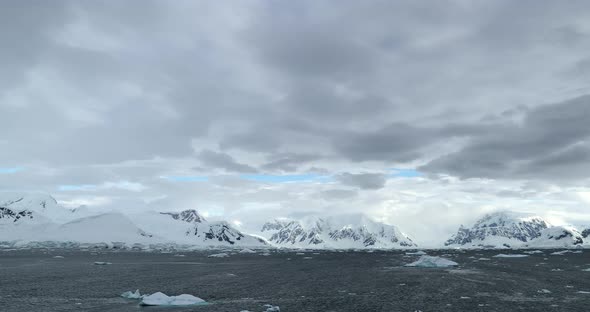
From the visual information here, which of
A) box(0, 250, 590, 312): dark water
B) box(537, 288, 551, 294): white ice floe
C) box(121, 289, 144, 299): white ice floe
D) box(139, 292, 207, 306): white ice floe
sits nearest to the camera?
box(0, 250, 590, 312): dark water

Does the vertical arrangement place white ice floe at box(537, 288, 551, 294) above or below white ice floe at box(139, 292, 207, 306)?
below

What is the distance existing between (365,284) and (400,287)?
669 cm

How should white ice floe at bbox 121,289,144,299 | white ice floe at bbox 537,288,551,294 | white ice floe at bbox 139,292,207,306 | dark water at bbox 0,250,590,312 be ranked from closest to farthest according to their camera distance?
1. dark water at bbox 0,250,590,312
2. white ice floe at bbox 139,292,207,306
3. white ice floe at bbox 121,289,144,299
4. white ice floe at bbox 537,288,551,294

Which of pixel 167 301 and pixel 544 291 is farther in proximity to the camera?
pixel 544 291

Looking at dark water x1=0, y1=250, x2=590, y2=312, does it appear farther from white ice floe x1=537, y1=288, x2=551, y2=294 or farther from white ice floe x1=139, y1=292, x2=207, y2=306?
white ice floe x1=139, y1=292, x2=207, y2=306

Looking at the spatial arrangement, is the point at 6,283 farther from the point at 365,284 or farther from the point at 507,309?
the point at 507,309

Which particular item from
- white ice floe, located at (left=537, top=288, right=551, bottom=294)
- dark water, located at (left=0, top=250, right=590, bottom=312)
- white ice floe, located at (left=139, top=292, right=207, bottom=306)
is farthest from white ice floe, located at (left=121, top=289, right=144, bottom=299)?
white ice floe, located at (left=537, top=288, right=551, bottom=294)

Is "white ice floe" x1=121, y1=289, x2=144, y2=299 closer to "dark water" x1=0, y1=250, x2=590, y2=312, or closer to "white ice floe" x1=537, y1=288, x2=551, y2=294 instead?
"dark water" x1=0, y1=250, x2=590, y2=312

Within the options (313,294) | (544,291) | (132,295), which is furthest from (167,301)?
(544,291)

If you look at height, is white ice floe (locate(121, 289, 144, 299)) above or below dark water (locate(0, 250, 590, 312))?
above

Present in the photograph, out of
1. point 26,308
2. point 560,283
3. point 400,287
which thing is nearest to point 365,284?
point 400,287

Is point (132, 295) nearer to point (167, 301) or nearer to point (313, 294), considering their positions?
point (167, 301)

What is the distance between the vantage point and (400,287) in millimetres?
64125

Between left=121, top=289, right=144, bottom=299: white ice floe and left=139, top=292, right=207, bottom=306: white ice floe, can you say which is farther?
left=121, top=289, right=144, bottom=299: white ice floe
